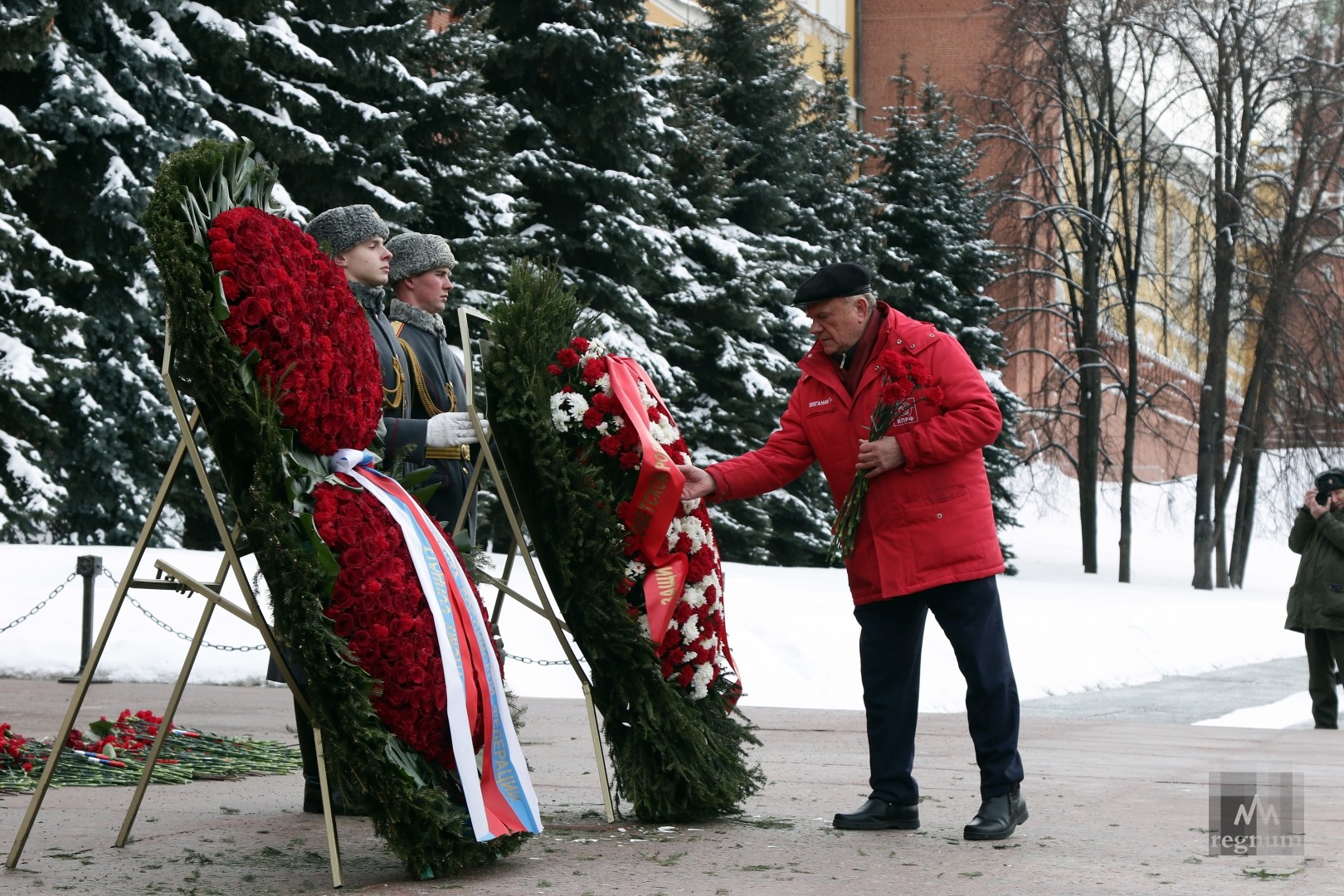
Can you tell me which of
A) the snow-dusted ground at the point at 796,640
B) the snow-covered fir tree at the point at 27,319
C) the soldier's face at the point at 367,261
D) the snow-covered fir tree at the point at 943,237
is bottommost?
the snow-dusted ground at the point at 796,640

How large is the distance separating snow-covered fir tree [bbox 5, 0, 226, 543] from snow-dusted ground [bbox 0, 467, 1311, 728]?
2260 millimetres

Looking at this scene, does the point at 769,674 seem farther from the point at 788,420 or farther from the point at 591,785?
the point at 788,420

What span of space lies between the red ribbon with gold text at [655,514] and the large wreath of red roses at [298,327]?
987mm

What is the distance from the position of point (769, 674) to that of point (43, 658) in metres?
5.22

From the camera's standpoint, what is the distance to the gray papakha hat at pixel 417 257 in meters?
6.40

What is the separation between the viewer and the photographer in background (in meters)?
11.8

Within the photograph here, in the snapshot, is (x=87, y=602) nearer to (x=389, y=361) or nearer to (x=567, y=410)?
(x=389, y=361)

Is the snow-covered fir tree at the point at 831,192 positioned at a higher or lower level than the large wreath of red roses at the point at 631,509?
higher

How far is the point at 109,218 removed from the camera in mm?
15016

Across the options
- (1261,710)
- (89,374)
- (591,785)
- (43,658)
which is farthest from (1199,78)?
(591,785)

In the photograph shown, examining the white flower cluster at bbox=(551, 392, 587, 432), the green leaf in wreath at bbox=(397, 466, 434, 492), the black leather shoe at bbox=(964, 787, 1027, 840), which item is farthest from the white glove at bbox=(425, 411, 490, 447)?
the black leather shoe at bbox=(964, 787, 1027, 840)

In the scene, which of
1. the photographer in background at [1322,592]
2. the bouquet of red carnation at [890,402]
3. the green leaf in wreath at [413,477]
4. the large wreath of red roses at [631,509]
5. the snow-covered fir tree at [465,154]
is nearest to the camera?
the green leaf in wreath at [413,477]

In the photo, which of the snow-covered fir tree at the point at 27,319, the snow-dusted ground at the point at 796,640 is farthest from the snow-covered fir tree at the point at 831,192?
the snow-covered fir tree at the point at 27,319

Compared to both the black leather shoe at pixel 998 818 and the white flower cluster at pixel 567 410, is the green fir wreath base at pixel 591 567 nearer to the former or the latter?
the white flower cluster at pixel 567 410
